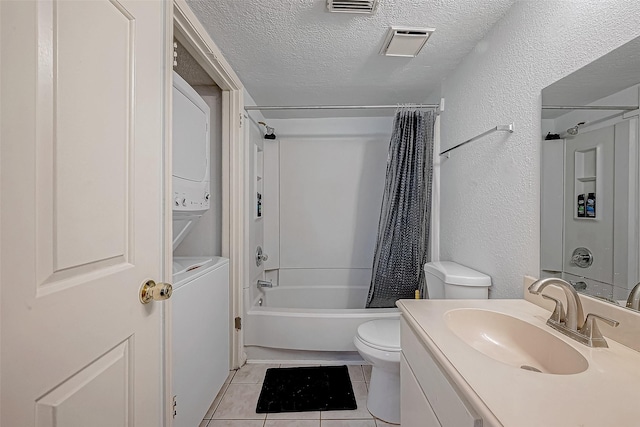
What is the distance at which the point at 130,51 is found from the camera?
2.64 feet

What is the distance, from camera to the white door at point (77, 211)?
506 millimetres

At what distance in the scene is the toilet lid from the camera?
1.58 metres

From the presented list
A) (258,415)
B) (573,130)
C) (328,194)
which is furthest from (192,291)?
(328,194)

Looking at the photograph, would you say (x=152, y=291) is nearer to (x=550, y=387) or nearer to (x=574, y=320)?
(x=550, y=387)

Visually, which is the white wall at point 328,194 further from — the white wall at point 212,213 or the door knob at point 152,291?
the door knob at point 152,291

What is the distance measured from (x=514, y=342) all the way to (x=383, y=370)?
0.84 metres

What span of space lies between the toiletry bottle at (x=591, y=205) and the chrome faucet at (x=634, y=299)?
0.25 m

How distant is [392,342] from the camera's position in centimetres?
160

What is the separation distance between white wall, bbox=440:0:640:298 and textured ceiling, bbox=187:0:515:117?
17 centimetres

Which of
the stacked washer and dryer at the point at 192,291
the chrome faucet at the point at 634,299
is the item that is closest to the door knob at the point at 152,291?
→ the stacked washer and dryer at the point at 192,291

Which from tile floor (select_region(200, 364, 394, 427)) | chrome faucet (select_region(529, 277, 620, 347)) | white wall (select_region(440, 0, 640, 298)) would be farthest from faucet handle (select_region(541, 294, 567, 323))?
tile floor (select_region(200, 364, 394, 427))

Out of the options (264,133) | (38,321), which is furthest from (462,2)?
(264,133)

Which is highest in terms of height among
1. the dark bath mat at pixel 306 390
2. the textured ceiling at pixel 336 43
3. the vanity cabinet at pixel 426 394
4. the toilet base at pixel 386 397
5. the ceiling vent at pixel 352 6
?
the textured ceiling at pixel 336 43

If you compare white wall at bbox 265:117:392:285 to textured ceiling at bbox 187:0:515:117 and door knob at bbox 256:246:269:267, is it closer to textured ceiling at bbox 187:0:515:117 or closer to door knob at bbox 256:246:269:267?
door knob at bbox 256:246:269:267
